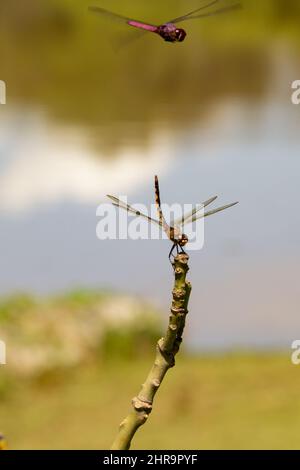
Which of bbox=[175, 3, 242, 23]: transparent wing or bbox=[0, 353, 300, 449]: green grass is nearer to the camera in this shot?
bbox=[175, 3, 242, 23]: transparent wing

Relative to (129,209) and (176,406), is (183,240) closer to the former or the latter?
(129,209)

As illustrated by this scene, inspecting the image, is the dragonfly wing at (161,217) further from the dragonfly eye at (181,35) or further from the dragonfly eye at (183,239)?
the dragonfly eye at (181,35)

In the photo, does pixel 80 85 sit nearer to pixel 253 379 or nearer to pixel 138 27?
pixel 253 379

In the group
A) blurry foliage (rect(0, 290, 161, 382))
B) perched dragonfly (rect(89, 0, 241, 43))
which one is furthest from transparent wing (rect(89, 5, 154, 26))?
blurry foliage (rect(0, 290, 161, 382))

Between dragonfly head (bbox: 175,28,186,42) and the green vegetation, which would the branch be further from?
the green vegetation

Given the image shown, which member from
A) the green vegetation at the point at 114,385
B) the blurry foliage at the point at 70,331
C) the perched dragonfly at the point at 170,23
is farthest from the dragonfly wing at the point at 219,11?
the blurry foliage at the point at 70,331

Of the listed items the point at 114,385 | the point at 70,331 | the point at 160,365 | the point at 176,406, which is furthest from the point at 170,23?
the point at 70,331
